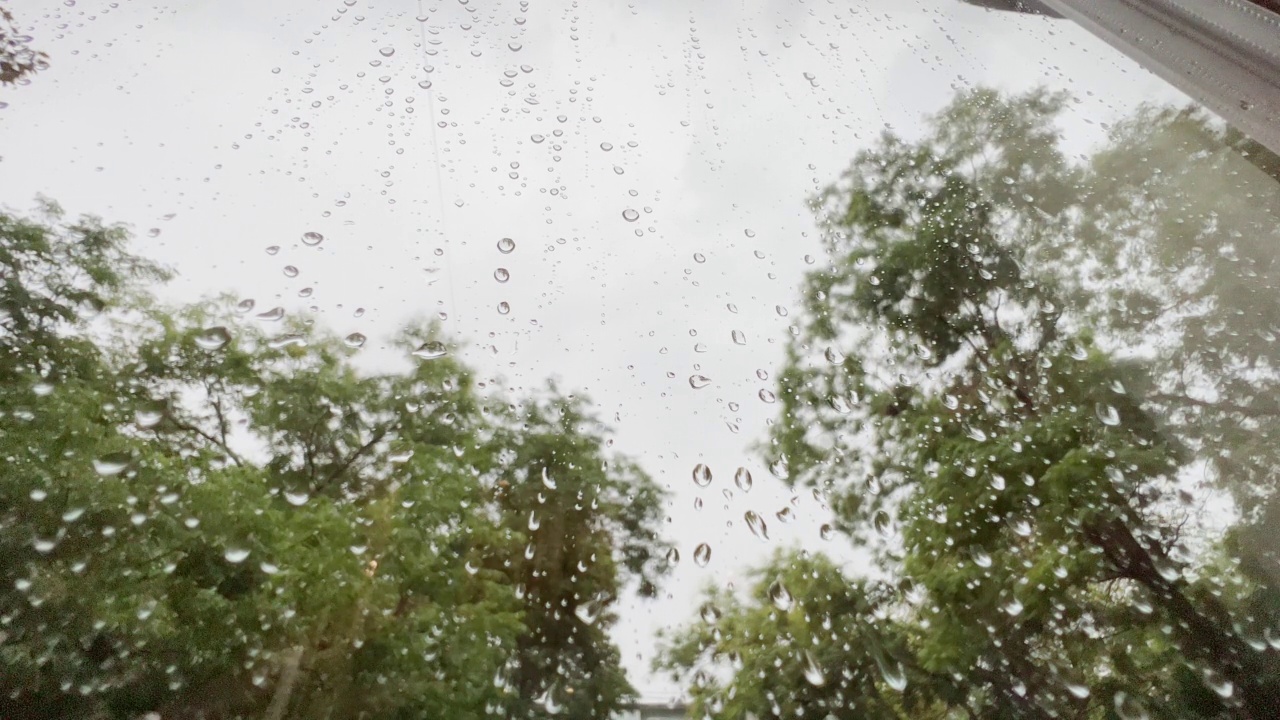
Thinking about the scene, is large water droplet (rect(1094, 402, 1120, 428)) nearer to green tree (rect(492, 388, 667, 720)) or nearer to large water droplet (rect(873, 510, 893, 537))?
large water droplet (rect(873, 510, 893, 537))

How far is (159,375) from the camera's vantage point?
1523mm

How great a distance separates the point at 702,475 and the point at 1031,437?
0.72 metres

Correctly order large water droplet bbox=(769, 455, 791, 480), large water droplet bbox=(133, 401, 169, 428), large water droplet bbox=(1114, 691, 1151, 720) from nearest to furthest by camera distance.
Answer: large water droplet bbox=(1114, 691, 1151, 720) → large water droplet bbox=(133, 401, 169, 428) → large water droplet bbox=(769, 455, 791, 480)

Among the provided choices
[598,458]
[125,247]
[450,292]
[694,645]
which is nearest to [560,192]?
[450,292]

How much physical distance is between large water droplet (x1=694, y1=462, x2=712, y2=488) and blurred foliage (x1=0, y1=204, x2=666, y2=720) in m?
0.10

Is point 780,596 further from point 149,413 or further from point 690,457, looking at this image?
point 149,413

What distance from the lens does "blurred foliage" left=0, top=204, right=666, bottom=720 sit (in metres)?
→ 1.17

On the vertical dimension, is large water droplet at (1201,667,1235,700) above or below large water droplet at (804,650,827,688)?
below

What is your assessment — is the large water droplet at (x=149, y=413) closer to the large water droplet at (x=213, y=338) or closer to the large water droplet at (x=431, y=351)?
the large water droplet at (x=213, y=338)

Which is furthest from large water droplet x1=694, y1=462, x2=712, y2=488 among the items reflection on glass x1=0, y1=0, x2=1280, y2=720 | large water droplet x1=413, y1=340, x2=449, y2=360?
large water droplet x1=413, y1=340, x2=449, y2=360

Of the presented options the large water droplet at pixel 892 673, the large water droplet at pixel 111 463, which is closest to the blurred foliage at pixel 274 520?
the large water droplet at pixel 111 463

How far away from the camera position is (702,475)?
1.48 meters

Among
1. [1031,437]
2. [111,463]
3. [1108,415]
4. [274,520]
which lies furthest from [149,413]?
[1108,415]

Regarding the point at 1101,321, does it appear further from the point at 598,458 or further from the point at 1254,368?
the point at 598,458
